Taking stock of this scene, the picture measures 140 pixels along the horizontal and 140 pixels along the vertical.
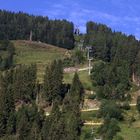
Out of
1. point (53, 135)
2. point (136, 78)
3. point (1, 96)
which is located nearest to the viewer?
point (53, 135)

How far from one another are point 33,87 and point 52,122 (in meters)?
27.7

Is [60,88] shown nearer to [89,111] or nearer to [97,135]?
[89,111]

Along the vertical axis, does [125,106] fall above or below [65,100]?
below

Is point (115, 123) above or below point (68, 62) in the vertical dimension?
below

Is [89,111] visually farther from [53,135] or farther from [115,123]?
[53,135]

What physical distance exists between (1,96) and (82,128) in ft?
66.5

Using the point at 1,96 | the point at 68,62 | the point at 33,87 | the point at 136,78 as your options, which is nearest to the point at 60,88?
the point at 33,87

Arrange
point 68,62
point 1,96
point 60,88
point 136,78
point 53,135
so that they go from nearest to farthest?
point 53,135
point 1,96
point 60,88
point 136,78
point 68,62

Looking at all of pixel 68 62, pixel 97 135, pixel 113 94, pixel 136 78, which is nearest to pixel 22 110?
pixel 97 135

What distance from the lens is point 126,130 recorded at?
12300 centimetres

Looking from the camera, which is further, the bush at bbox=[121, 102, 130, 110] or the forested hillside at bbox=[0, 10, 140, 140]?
the bush at bbox=[121, 102, 130, 110]

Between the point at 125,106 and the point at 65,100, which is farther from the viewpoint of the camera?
the point at 125,106

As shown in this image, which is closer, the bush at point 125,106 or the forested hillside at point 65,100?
the forested hillside at point 65,100

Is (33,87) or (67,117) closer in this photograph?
(67,117)
